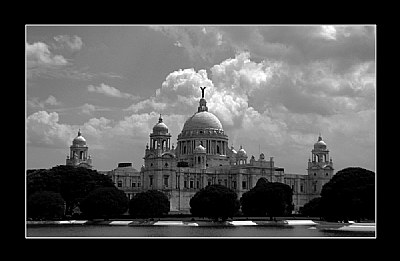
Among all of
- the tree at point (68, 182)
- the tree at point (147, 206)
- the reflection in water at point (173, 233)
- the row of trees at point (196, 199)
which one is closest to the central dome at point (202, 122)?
the row of trees at point (196, 199)

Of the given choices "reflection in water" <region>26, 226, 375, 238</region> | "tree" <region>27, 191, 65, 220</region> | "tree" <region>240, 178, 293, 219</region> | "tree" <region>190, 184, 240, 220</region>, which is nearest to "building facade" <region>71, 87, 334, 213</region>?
"tree" <region>240, 178, 293, 219</region>

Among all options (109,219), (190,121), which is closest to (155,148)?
(190,121)

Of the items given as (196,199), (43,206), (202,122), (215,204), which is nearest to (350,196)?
(215,204)

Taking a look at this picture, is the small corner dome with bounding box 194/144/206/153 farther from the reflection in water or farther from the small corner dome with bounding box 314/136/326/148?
the reflection in water

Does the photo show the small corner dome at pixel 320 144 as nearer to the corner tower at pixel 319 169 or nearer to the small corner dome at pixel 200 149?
the corner tower at pixel 319 169

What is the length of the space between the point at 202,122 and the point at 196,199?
42.8 metres

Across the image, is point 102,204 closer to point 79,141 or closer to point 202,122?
point 79,141

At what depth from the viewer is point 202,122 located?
10356 cm

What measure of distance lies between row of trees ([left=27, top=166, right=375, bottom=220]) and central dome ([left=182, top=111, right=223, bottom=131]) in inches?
1279

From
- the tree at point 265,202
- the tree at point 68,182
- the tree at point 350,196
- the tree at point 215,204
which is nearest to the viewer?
the tree at point 350,196

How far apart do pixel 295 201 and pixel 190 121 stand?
1941cm

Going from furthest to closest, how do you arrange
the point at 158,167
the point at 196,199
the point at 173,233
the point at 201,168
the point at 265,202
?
the point at 201,168, the point at 158,167, the point at 265,202, the point at 196,199, the point at 173,233

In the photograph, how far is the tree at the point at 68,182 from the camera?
2518 inches
